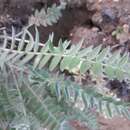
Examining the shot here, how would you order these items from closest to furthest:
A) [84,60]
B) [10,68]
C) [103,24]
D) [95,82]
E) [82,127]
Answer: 1. [84,60]
2. [10,68]
3. [82,127]
4. [95,82]
5. [103,24]

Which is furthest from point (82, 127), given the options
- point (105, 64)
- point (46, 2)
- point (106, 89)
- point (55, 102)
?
point (105, 64)

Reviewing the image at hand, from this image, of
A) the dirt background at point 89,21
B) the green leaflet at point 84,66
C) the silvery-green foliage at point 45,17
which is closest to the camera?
the green leaflet at point 84,66

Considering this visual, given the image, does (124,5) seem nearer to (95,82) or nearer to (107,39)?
(107,39)

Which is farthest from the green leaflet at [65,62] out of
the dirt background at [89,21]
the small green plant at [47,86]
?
the dirt background at [89,21]

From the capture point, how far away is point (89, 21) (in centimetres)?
282

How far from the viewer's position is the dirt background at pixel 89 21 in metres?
2.61

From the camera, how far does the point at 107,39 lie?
2680mm

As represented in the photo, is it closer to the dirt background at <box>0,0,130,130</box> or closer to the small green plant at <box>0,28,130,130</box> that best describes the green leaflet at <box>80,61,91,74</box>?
the small green plant at <box>0,28,130,130</box>

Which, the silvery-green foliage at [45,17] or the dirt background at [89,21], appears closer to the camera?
the silvery-green foliage at [45,17]

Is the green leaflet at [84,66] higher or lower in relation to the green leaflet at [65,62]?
lower

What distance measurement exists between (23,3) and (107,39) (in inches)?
23.3

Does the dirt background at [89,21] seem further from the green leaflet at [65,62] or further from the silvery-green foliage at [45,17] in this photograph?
the green leaflet at [65,62]

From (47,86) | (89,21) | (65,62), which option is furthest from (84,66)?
(89,21)

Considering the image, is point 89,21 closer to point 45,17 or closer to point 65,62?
point 45,17
